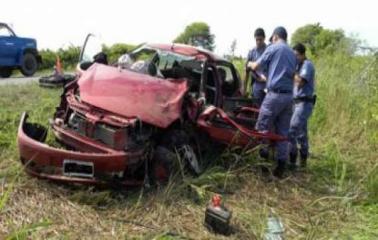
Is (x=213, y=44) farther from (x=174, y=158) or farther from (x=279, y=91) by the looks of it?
(x=174, y=158)

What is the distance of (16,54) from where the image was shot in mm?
18734

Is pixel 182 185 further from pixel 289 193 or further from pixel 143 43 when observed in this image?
pixel 143 43

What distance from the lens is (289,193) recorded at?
20.6 ft

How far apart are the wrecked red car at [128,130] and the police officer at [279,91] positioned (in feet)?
1.08

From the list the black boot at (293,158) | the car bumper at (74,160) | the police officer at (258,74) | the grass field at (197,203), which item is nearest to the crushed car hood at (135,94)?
the car bumper at (74,160)

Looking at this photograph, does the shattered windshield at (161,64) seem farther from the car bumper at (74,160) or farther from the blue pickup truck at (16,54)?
the blue pickup truck at (16,54)

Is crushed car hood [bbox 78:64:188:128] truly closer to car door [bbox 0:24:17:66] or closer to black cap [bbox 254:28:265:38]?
black cap [bbox 254:28:265:38]

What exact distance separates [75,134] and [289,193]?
235 centimetres

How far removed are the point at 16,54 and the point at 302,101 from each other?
13.2 m

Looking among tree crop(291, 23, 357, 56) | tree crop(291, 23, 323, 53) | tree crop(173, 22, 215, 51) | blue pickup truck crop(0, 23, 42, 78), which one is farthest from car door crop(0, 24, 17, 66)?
tree crop(291, 23, 323, 53)

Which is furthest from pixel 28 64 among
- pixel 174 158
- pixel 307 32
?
pixel 307 32

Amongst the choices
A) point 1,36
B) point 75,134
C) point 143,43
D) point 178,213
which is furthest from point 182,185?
point 1,36

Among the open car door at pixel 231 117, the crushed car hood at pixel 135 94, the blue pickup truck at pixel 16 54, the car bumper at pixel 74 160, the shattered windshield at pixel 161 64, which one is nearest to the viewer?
the car bumper at pixel 74 160

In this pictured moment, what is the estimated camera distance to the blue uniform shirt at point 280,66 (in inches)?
263
